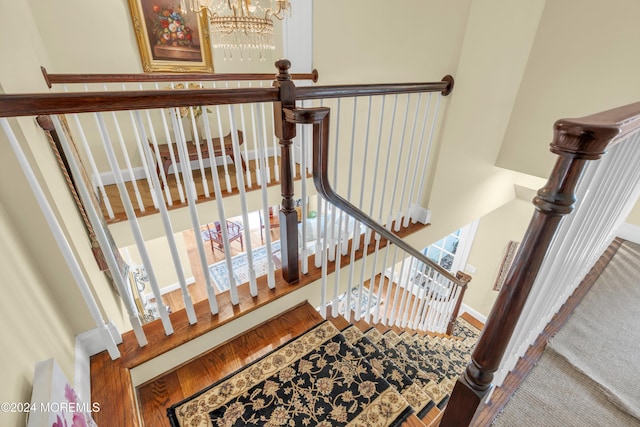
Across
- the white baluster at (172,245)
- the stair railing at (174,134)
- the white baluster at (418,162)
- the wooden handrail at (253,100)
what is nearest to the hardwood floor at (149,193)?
the wooden handrail at (253,100)

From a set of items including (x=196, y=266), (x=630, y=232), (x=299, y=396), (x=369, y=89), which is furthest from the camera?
(x=196, y=266)

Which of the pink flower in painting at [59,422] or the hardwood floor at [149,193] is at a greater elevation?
the pink flower in painting at [59,422]

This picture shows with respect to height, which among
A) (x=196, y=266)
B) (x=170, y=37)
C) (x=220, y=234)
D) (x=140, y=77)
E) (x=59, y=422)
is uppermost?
(x=170, y=37)

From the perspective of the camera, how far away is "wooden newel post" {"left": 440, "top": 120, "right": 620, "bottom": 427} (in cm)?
57

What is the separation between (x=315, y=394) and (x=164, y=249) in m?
4.12

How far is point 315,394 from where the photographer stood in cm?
132

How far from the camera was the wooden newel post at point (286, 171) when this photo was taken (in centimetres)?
127

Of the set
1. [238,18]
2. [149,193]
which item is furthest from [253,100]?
[149,193]

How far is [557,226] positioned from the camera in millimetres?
671

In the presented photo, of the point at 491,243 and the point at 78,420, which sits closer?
the point at 78,420

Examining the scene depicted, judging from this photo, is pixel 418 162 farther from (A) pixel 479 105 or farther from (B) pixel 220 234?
(B) pixel 220 234

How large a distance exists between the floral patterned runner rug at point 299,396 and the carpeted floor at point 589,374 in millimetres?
514

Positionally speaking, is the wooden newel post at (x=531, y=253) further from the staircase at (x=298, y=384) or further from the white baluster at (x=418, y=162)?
the white baluster at (x=418, y=162)

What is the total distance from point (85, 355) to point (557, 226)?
1706 mm
